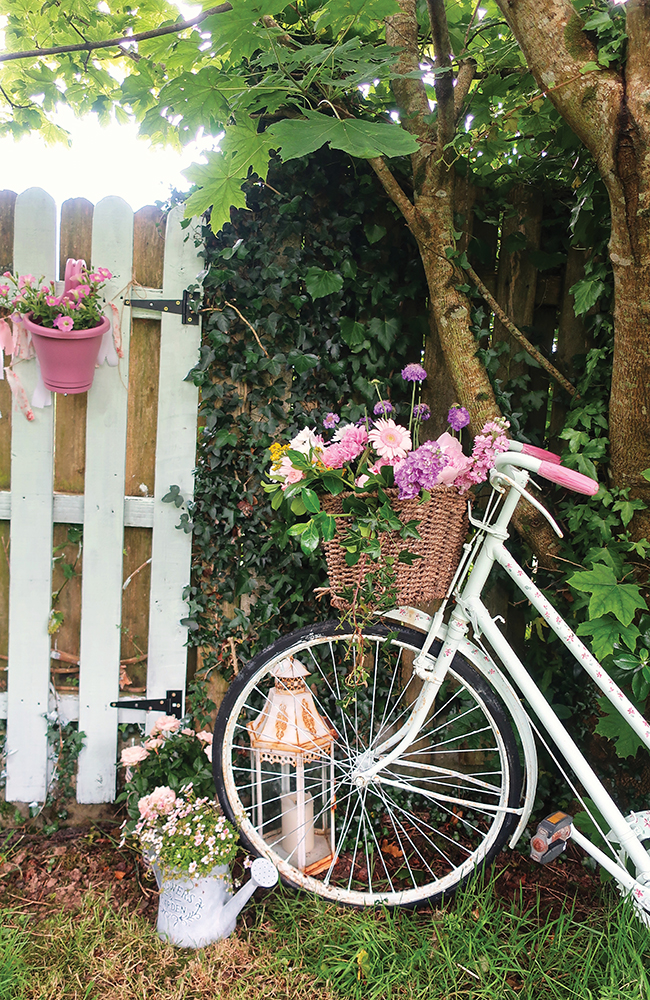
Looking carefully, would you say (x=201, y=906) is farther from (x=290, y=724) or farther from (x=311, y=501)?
(x=311, y=501)

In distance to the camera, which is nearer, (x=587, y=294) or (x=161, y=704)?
(x=587, y=294)

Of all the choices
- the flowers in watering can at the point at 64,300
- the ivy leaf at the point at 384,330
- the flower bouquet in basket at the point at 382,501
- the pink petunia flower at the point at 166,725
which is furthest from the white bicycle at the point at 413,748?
the flowers in watering can at the point at 64,300

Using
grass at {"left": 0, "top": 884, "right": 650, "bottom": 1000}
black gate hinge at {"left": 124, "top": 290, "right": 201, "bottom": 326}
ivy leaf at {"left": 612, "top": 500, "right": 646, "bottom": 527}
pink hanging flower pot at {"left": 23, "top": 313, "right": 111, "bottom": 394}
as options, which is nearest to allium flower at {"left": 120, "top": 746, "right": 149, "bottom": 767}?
grass at {"left": 0, "top": 884, "right": 650, "bottom": 1000}

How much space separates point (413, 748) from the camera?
7.73 feet

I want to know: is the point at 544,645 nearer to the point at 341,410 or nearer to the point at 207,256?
the point at 341,410

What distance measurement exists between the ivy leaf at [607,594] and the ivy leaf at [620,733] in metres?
0.41

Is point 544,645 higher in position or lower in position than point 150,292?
lower

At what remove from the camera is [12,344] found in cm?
206

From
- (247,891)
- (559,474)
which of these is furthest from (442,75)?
(247,891)

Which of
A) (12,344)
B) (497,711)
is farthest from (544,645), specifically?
(12,344)

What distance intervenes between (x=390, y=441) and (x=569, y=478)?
48cm

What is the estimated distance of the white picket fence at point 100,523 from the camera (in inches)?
82.3

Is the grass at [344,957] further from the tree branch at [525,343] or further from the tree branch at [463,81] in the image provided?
the tree branch at [463,81]

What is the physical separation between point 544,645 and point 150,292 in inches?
74.7
